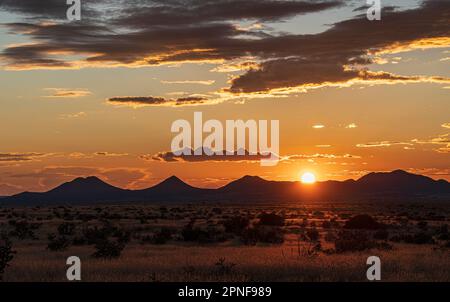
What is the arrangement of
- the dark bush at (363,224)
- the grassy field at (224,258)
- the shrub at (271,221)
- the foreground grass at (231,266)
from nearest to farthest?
the foreground grass at (231,266), the grassy field at (224,258), the dark bush at (363,224), the shrub at (271,221)

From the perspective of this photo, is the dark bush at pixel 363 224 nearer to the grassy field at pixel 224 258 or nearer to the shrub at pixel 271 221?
the shrub at pixel 271 221

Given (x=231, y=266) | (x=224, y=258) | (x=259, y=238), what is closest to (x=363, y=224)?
(x=259, y=238)

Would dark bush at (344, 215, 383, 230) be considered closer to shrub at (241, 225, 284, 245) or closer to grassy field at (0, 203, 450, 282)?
grassy field at (0, 203, 450, 282)

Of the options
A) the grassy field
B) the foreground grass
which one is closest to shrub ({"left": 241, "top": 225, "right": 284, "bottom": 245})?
the grassy field

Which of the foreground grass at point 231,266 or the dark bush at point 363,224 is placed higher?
the foreground grass at point 231,266

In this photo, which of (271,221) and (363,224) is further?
(271,221)

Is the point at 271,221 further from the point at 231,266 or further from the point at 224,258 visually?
the point at 231,266

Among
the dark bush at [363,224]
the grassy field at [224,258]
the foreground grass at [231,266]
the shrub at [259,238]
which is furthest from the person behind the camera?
the dark bush at [363,224]

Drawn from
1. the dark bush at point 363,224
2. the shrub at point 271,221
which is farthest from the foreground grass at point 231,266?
the shrub at point 271,221

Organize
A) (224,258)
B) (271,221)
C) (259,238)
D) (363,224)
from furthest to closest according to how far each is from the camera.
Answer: (271,221) → (363,224) → (259,238) → (224,258)

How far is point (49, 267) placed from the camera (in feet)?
74.8

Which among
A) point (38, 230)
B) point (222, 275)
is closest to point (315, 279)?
point (222, 275)

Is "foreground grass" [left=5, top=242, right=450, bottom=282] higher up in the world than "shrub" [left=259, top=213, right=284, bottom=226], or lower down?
higher up

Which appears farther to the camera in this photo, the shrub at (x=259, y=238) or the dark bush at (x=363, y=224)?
the dark bush at (x=363, y=224)
